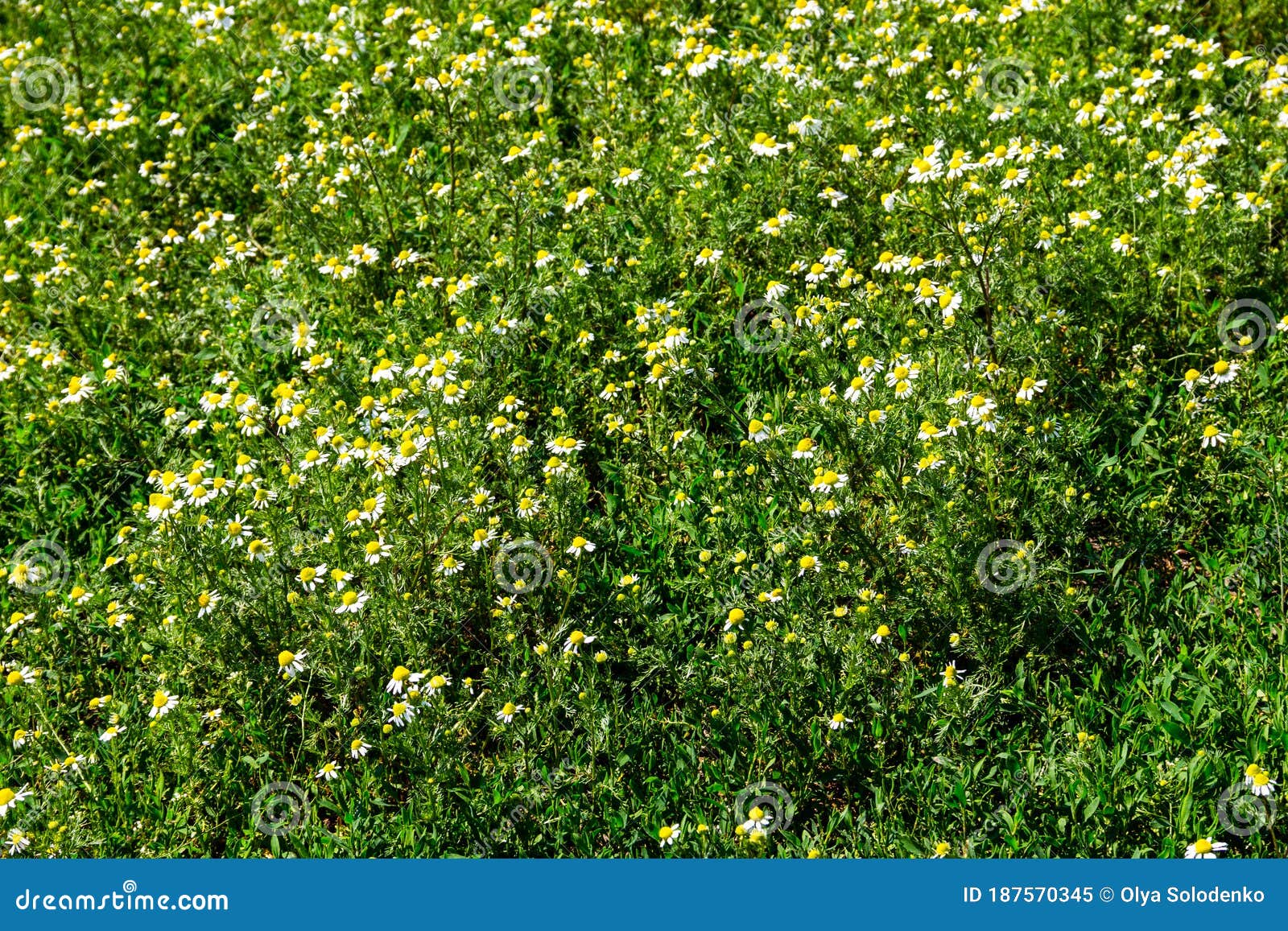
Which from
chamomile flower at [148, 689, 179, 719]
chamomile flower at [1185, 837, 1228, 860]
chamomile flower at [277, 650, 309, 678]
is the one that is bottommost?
chamomile flower at [148, 689, 179, 719]

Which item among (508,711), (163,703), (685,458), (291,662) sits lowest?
(163,703)

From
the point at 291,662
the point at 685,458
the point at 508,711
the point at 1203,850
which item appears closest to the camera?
the point at 1203,850

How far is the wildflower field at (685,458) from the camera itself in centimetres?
381

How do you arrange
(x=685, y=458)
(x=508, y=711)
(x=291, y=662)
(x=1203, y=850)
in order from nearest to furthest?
1. (x=1203, y=850)
2. (x=508, y=711)
3. (x=291, y=662)
4. (x=685, y=458)

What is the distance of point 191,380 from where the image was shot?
5680 millimetres

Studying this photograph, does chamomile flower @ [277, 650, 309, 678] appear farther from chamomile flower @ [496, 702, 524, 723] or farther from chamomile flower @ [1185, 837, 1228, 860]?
chamomile flower @ [1185, 837, 1228, 860]

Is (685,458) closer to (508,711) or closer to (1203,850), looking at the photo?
(508,711)

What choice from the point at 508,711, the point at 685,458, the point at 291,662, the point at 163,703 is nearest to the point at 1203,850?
the point at 508,711

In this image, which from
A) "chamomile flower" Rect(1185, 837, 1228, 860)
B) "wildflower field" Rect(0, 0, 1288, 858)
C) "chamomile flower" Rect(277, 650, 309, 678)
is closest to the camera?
"chamomile flower" Rect(1185, 837, 1228, 860)

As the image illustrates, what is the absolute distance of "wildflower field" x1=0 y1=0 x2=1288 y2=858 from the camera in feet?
12.5

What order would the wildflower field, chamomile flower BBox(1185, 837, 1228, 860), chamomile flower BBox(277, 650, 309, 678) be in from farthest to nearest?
chamomile flower BBox(277, 650, 309, 678) < the wildflower field < chamomile flower BBox(1185, 837, 1228, 860)

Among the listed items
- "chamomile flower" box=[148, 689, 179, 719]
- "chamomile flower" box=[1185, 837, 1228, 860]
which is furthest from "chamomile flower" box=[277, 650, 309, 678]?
"chamomile flower" box=[1185, 837, 1228, 860]

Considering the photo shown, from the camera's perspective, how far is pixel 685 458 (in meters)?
4.71

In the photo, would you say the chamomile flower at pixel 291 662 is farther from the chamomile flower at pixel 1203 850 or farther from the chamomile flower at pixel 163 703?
the chamomile flower at pixel 1203 850
